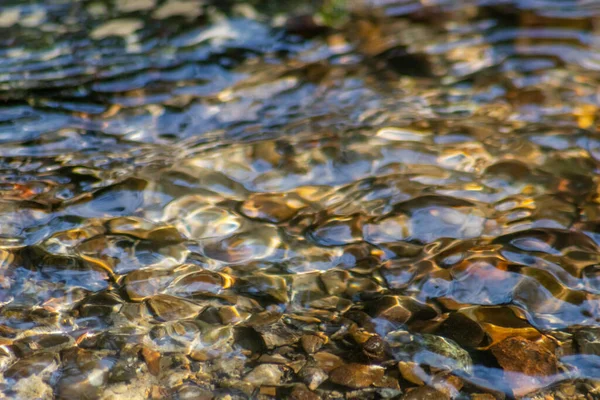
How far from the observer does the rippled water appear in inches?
97.6

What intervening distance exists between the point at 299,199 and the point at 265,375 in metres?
1.22

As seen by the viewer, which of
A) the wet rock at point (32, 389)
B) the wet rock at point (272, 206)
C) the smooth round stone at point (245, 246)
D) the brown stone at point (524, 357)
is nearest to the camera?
the wet rock at point (32, 389)

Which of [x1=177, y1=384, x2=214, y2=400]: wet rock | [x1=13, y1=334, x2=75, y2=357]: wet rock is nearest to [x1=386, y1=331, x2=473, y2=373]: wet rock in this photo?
[x1=177, y1=384, x2=214, y2=400]: wet rock

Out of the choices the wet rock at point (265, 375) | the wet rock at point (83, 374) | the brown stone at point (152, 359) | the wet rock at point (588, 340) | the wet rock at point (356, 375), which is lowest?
the wet rock at point (588, 340)

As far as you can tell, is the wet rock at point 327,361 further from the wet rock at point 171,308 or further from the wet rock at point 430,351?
the wet rock at point 171,308

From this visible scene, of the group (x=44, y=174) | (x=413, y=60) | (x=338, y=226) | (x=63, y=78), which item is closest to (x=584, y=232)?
(x=338, y=226)

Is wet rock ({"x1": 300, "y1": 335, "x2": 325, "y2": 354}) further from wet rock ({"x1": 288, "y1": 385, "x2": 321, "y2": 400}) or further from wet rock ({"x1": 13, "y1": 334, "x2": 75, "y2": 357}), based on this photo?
wet rock ({"x1": 13, "y1": 334, "x2": 75, "y2": 357})

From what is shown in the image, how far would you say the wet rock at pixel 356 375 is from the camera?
237 centimetres

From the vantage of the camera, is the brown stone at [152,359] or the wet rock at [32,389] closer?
the wet rock at [32,389]

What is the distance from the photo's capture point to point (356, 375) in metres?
2.40

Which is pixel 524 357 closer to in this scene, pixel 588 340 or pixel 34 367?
pixel 588 340

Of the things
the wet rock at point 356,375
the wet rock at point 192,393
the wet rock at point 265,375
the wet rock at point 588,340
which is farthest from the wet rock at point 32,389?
the wet rock at point 588,340

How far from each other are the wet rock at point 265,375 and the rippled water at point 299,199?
0.01 meters

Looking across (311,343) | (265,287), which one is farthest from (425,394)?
(265,287)
